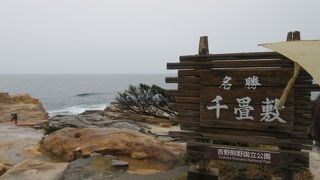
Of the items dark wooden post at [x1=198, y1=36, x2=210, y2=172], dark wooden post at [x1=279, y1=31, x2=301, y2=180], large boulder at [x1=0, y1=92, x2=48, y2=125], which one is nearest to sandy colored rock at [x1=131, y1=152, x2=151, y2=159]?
dark wooden post at [x1=198, y1=36, x2=210, y2=172]

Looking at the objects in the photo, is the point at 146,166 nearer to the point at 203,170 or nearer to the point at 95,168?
the point at 95,168

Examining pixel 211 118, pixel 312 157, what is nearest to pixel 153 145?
pixel 211 118

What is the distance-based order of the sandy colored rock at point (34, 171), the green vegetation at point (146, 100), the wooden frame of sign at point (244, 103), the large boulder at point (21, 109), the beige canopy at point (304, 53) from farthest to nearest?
1. the large boulder at point (21, 109)
2. the green vegetation at point (146, 100)
3. the sandy colored rock at point (34, 171)
4. the wooden frame of sign at point (244, 103)
5. the beige canopy at point (304, 53)

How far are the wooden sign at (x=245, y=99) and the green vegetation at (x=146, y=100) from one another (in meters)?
13.1

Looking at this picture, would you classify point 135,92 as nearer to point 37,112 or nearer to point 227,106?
point 37,112

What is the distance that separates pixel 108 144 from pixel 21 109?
66.3 ft

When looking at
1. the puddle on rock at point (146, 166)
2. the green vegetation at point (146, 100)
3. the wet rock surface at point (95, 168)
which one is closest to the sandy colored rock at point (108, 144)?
the puddle on rock at point (146, 166)

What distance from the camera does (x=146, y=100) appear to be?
2073 centimetres

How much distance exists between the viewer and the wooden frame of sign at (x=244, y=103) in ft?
18.7

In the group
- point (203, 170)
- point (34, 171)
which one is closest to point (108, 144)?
point (34, 171)

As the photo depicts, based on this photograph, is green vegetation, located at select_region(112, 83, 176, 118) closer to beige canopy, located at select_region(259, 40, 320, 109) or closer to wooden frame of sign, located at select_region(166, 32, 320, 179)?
wooden frame of sign, located at select_region(166, 32, 320, 179)

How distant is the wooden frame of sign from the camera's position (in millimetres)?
5715

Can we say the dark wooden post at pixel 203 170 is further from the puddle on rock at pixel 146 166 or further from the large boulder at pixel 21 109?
the large boulder at pixel 21 109

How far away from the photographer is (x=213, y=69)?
20.9 feet
